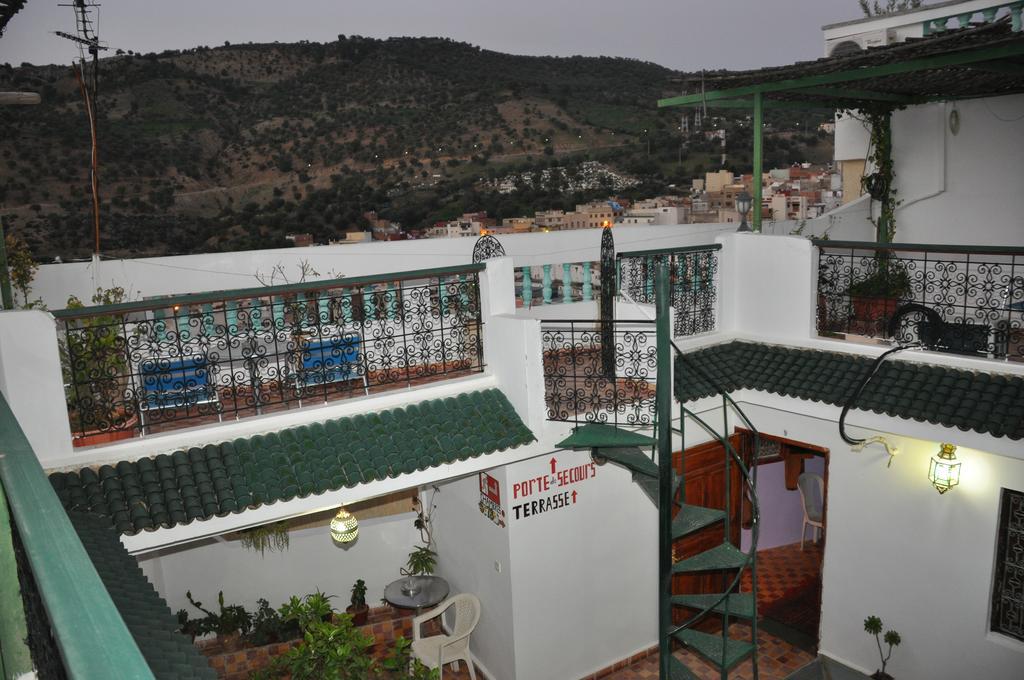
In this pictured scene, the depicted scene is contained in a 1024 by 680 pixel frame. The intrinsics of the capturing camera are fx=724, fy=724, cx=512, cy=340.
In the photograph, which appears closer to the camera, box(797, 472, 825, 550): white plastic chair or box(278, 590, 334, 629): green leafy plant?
box(278, 590, 334, 629): green leafy plant

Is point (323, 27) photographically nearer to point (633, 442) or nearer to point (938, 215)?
point (938, 215)

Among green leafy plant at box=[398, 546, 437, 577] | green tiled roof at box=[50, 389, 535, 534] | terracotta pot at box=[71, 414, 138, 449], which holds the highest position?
terracotta pot at box=[71, 414, 138, 449]

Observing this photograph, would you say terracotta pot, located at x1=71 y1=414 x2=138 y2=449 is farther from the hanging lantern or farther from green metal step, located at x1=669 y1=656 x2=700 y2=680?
green metal step, located at x1=669 y1=656 x2=700 y2=680

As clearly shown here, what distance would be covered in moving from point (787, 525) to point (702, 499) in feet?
10.9

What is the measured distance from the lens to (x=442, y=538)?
10195 mm

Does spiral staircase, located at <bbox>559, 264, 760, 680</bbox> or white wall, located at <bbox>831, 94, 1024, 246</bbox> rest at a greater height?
white wall, located at <bbox>831, 94, 1024, 246</bbox>

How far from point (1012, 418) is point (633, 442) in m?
3.50

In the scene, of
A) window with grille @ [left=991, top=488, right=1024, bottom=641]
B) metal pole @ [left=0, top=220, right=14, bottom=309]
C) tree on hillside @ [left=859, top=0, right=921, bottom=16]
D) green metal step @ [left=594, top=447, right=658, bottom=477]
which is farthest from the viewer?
tree on hillside @ [left=859, top=0, right=921, bottom=16]

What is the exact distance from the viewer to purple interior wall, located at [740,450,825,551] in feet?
38.8

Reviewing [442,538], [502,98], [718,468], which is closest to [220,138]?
[502,98]

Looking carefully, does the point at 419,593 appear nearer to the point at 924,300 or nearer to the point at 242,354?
the point at 242,354

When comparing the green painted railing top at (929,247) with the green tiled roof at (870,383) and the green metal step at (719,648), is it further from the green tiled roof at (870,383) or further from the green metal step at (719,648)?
the green metal step at (719,648)

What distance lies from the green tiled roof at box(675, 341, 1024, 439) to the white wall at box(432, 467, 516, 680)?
9.08ft

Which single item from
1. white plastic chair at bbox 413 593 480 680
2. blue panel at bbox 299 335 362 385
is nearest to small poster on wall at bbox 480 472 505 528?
white plastic chair at bbox 413 593 480 680
